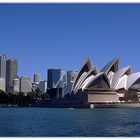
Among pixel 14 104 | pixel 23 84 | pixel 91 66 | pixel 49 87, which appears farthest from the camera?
pixel 23 84

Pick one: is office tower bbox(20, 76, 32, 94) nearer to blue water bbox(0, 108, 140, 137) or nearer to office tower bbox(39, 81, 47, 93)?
office tower bbox(39, 81, 47, 93)

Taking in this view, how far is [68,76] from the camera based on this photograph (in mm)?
83938

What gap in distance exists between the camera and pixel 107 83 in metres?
59.9

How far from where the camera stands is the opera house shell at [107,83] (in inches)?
2313

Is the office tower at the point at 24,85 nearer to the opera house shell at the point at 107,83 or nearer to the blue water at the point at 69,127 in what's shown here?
the opera house shell at the point at 107,83

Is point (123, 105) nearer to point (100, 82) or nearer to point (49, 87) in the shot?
point (100, 82)

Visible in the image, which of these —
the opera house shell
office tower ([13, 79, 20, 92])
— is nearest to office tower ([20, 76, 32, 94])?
office tower ([13, 79, 20, 92])

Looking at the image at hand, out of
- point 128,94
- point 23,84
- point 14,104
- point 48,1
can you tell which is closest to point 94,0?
point 48,1

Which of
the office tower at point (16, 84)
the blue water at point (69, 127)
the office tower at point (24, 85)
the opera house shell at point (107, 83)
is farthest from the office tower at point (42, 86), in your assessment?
the blue water at point (69, 127)

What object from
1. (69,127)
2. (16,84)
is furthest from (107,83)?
(16,84)

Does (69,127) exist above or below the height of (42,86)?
below

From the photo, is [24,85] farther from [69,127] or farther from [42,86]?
[69,127]

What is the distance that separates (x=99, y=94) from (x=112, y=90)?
6.71 ft

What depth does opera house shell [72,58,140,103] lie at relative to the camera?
2313 inches
